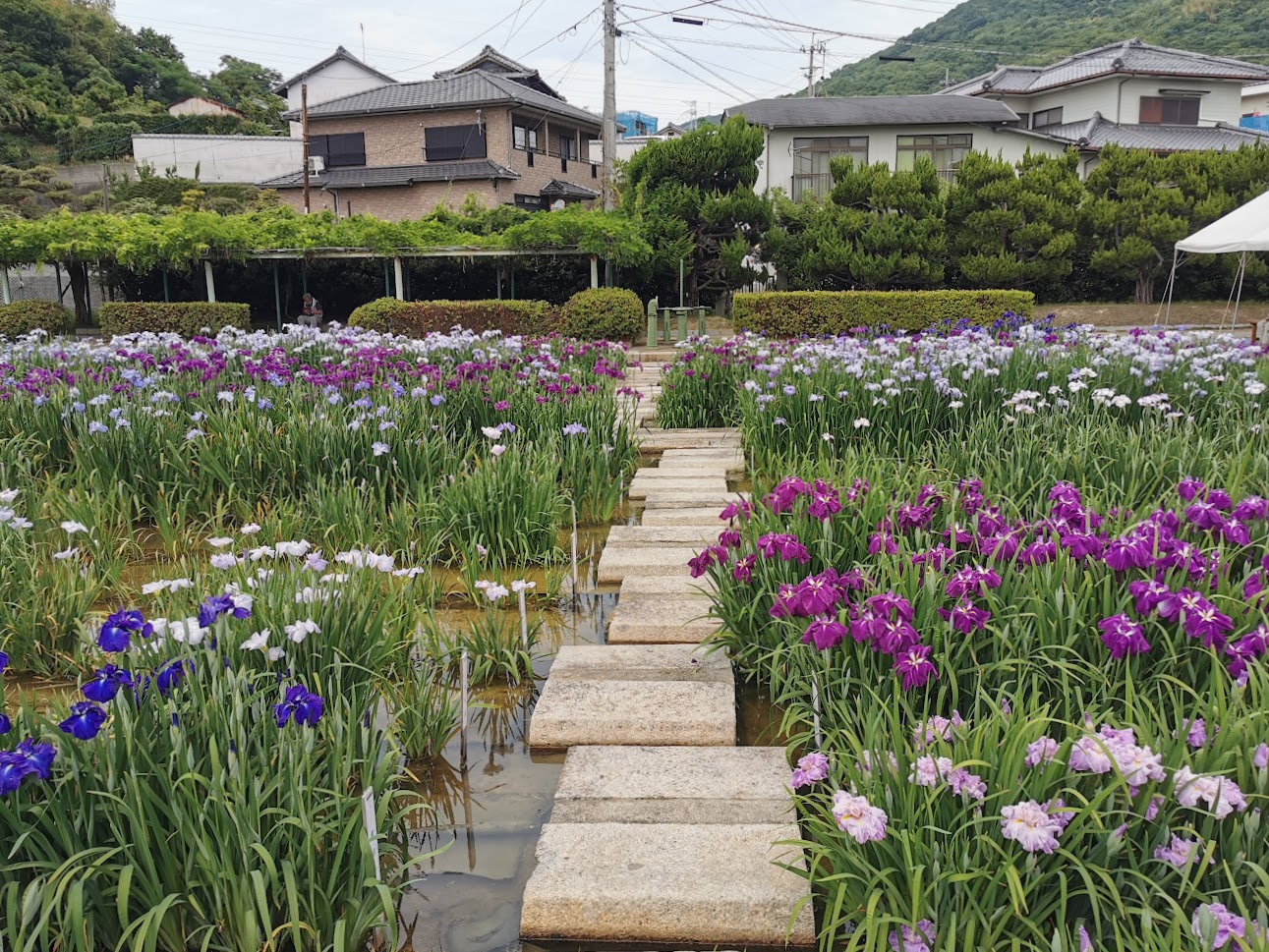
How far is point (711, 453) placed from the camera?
6344 millimetres

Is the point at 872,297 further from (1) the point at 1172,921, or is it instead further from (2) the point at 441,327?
(1) the point at 1172,921

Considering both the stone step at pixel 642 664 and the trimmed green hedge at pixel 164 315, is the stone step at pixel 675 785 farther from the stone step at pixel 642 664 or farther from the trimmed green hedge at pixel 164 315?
the trimmed green hedge at pixel 164 315

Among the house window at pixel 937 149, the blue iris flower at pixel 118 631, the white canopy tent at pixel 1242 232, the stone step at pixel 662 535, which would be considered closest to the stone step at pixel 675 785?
the blue iris flower at pixel 118 631

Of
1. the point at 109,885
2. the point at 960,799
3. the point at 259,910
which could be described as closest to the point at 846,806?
the point at 960,799

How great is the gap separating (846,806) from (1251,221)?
12.1 m

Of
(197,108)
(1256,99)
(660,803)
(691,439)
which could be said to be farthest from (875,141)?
(197,108)

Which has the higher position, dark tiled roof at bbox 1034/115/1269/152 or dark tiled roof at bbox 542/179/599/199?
dark tiled roof at bbox 1034/115/1269/152

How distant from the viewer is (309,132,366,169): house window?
34.8 m

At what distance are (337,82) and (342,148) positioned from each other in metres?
9.26

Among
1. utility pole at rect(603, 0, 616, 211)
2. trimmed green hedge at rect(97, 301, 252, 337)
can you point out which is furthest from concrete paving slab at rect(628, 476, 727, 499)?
utility pole at rect(603, 0, 616, 211)

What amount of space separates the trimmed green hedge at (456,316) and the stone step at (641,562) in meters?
12.9

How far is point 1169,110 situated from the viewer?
1135 inches

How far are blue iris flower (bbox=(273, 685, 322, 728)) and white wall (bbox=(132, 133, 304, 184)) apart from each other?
45.8 metres

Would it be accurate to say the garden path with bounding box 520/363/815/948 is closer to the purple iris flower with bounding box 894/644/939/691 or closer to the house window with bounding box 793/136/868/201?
the purple iris flower with bounding box 894/644/939/691
